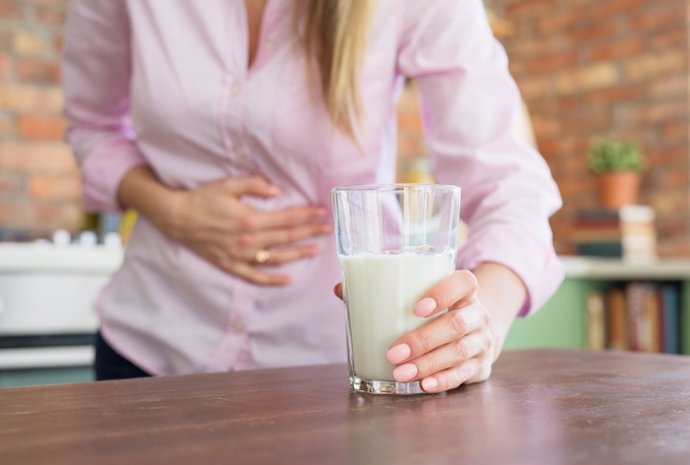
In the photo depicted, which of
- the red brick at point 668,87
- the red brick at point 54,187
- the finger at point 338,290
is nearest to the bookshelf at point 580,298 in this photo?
the red brick at point 668,87

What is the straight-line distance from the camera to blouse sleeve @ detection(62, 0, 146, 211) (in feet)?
3.78

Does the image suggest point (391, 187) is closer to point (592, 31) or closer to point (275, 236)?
point (275, 236)

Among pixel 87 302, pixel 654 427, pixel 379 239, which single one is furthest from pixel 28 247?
pixel 654 427

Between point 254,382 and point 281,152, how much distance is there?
373 millimetres

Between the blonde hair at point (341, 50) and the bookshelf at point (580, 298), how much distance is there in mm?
1774

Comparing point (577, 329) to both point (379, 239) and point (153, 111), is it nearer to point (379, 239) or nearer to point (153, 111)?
point (153, 111)

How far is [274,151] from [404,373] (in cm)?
43

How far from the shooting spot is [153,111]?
3.37ft

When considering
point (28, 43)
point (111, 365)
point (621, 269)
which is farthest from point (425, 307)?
point (621, 269)

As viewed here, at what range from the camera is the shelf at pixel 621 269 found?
8.86ft

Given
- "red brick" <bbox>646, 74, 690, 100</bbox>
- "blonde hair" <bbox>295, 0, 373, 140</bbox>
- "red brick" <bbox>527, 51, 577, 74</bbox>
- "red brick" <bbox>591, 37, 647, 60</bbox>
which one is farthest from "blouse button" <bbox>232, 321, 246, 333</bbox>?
"red brick" <bbox>527, 51, 577, 74</bbox>

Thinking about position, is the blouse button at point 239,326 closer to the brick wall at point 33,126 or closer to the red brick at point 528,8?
the brick wall at point 33,126

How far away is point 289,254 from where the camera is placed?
1008 millimetres

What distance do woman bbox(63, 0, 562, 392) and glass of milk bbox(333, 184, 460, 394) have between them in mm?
250
